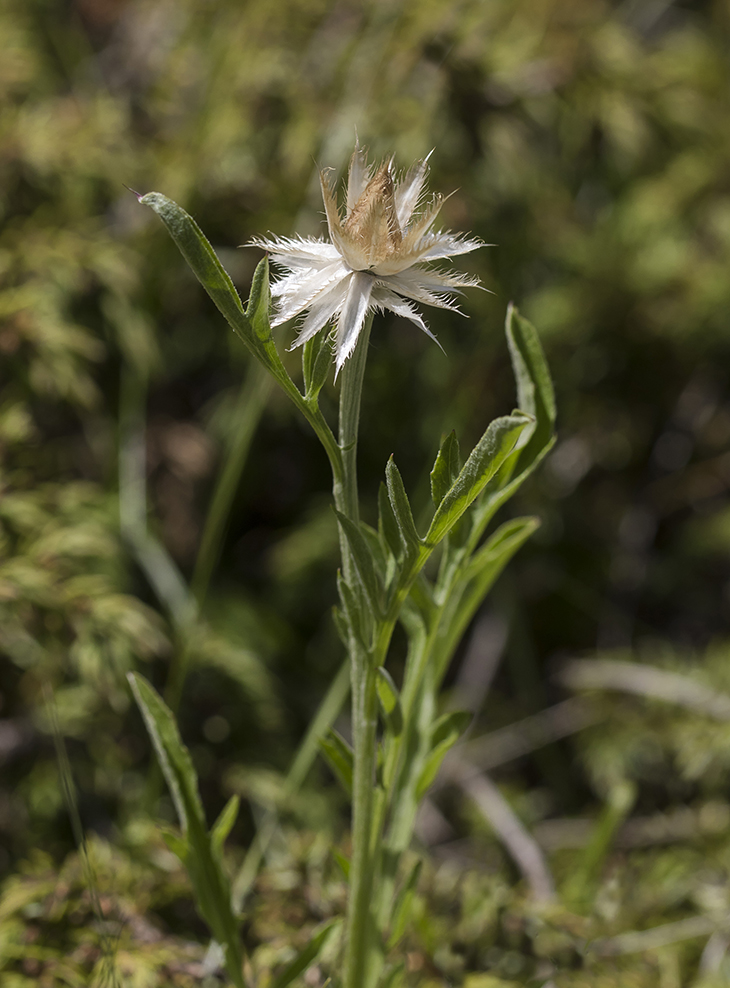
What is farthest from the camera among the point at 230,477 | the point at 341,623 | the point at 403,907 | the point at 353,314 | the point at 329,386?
the point at 329,386

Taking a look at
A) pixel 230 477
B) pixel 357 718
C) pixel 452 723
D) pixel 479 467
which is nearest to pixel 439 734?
pixel 452 723

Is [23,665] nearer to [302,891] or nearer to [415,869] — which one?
[302,891]

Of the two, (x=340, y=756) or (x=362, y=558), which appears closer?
(x=362, y=558)

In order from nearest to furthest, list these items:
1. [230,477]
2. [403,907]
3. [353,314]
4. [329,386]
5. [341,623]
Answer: [353,314]
[341,623]
[403,907]
[230,477]
[329,386]

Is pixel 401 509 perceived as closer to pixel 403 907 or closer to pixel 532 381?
pixel 532 381

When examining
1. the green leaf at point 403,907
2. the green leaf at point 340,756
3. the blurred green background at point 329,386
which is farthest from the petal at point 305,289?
the blurred green background at point 329,386

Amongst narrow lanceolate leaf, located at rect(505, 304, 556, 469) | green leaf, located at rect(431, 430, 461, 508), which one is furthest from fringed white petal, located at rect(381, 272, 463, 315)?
narrow lanceolate leaf, located at rect(505, 304, 556, 469)
